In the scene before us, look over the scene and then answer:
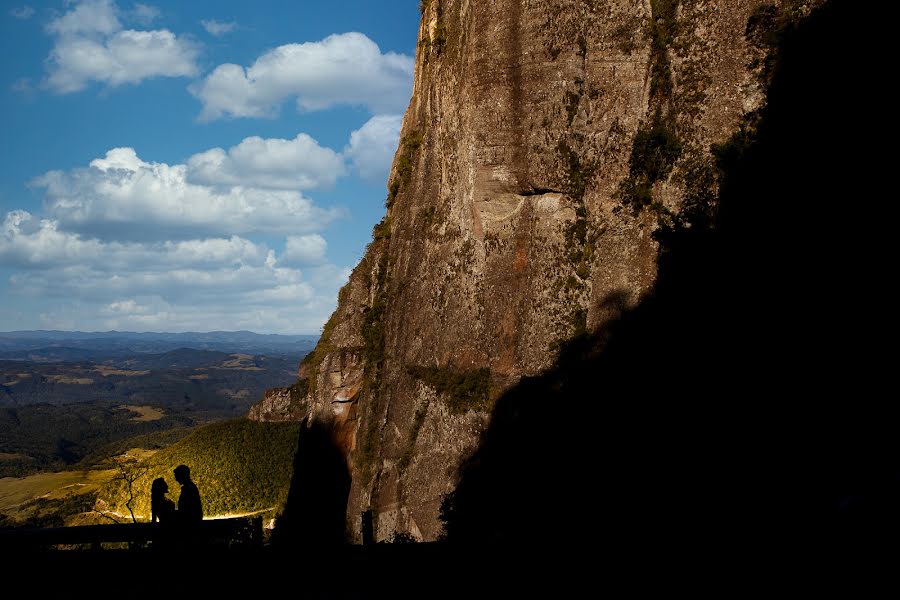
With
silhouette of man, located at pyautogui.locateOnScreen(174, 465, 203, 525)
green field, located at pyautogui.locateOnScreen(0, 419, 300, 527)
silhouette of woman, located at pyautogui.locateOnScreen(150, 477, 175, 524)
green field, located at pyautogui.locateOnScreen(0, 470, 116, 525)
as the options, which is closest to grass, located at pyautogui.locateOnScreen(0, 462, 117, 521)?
green field, located at pyautogui.locateOnScreen(0, 470, 116, 525)

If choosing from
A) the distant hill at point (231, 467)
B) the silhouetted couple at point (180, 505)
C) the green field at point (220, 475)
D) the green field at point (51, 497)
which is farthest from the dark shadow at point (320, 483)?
the silhouetted couple at point (180, 505)

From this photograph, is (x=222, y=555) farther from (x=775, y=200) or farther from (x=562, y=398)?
(x=775, y=200)

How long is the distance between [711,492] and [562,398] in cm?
969

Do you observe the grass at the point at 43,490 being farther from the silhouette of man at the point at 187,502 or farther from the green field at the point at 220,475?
the silhouette of man at the point at 187,502

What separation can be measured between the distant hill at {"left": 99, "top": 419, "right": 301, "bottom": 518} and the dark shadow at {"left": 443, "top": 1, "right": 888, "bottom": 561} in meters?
33.8

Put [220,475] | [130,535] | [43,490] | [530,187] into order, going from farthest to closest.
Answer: [43,490]
[220,475]
[530,187]
[130,535]

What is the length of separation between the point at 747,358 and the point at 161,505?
16.0 meters

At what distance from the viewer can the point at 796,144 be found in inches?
801

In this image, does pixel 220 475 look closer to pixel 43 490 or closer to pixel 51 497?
pixel 51 497

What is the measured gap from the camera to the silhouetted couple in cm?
1109

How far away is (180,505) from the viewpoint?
440 inches

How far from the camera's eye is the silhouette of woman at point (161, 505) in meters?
11.2

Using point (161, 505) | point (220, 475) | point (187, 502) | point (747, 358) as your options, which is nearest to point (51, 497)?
point (220, 475)

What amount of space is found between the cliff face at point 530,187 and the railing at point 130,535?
48.6 ft
